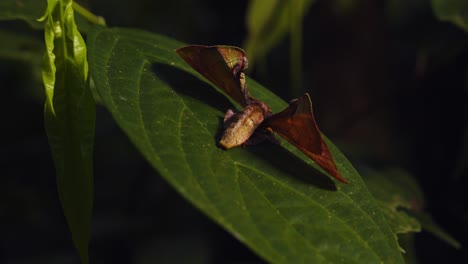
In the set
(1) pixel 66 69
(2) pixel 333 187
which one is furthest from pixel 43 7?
(2) pixel 333 187

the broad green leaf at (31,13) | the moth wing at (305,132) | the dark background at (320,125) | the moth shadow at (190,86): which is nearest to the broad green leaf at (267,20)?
the dark background at (320,125)

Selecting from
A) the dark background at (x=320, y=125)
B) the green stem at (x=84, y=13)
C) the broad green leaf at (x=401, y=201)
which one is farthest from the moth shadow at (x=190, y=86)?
the dark background at (x=320, y=125)

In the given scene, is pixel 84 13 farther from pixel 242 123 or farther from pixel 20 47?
pixel 20 47

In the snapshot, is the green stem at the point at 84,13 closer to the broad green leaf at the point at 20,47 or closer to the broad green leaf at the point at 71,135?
the broad green leaf at the point at 71,135

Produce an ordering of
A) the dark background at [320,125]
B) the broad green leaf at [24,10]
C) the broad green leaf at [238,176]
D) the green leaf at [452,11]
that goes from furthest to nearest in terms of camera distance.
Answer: the dark background at [320,125] → the green leaf at [452,11] → the broad green leaf at [24,10] → the broad green leaf at [238,176]

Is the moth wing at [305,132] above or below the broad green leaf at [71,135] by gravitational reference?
above

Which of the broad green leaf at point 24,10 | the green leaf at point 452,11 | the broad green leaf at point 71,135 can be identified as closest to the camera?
the broad green leaf at point 71,135

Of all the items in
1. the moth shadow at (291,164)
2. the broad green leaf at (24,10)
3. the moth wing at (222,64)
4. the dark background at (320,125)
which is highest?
the moth wing at (222,64)

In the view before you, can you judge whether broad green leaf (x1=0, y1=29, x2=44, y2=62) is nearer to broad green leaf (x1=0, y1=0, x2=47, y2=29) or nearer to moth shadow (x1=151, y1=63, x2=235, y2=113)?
broad green leaf (x1=0, y1=0, x2=47, y2=29)

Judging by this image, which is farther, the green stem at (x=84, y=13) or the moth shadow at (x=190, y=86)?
the green stem at (x=84, y=13)
